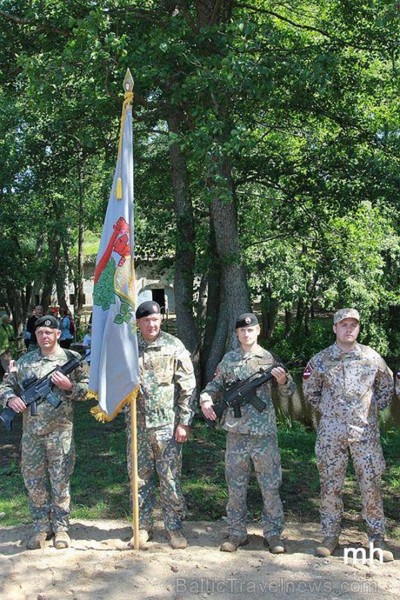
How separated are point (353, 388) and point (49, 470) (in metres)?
2.51

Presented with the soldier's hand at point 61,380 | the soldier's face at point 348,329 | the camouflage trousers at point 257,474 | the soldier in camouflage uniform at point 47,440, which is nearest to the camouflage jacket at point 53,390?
the soldier in camouflage uniform at point 47,440

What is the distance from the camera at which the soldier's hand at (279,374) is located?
5065 mm

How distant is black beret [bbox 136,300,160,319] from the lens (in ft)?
17.7

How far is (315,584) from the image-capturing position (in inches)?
182

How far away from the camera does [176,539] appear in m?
5.34

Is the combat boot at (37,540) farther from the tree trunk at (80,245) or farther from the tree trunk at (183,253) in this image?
the tree trunk at (80,245)

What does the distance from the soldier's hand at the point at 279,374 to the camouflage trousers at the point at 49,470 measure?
176 cm

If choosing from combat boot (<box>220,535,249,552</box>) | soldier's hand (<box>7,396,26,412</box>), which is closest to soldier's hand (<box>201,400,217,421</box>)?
combat boot (<box>220,535,249,552</box>)

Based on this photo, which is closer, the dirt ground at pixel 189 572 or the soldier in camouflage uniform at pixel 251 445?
the dirt ground at pixel 189 572

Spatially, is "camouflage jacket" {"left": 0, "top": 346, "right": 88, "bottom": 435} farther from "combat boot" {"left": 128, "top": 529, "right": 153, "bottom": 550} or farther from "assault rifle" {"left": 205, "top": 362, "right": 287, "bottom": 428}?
"assault rifle" {"left": 205, "top": 362, "right": 287, "bottom": 428}

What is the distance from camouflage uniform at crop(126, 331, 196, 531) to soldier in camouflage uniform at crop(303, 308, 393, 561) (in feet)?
3.55

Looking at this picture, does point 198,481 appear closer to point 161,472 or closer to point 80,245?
point 161,472

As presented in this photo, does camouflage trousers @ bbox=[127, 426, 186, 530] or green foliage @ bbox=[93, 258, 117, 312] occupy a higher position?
green foliage @ bbox=[93, 258, 117, 312]

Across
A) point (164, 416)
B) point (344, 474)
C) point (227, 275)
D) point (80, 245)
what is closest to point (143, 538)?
point (164, 416)
